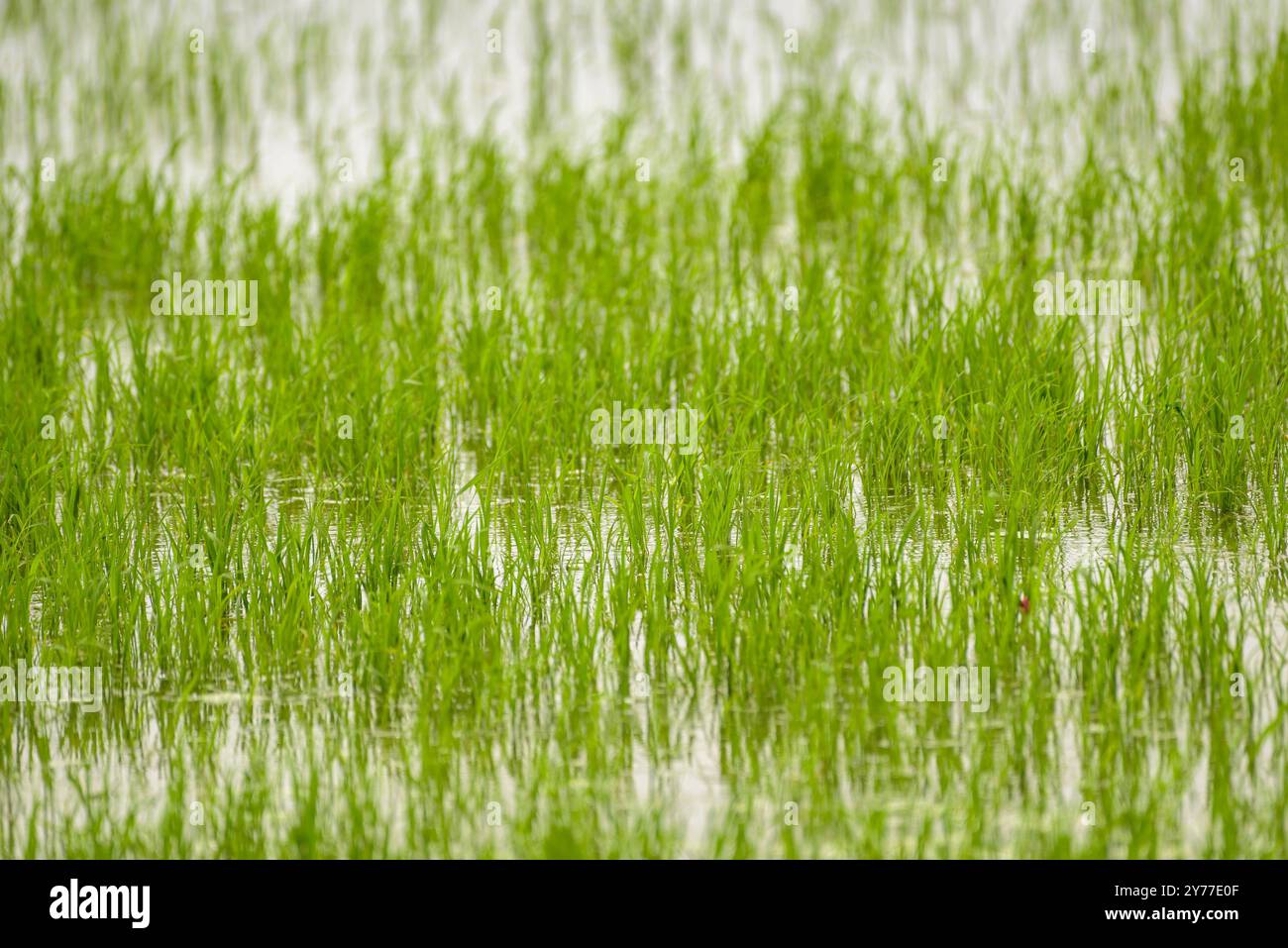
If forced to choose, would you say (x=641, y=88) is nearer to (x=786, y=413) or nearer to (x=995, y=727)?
(x=786, y=413)

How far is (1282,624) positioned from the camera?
12.4 ft

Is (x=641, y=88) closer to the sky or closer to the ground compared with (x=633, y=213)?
closer to the sky

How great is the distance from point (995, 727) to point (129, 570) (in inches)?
77.0

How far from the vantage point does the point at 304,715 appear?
363 centimetres

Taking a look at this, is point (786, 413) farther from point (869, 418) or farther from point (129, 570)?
point (129, 570)

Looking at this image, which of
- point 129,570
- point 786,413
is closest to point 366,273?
point 786,413

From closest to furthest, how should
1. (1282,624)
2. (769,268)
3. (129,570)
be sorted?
(1282,624)
(129,570)
(769,268)

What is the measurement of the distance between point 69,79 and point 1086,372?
17.8 ft

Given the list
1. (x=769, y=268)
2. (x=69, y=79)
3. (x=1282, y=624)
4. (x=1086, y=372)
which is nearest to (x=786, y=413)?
(x=1086, y=372)
